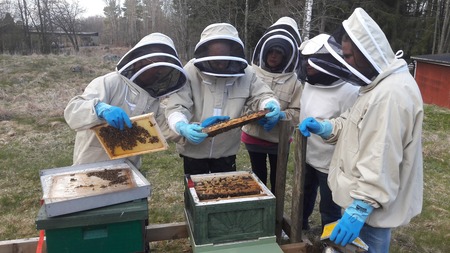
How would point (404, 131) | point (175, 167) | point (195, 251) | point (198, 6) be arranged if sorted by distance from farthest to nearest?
point (198, 6) < point (175, 167) < point (195, 251) < point (404, 131)

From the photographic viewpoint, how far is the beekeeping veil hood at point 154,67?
2.62 metres

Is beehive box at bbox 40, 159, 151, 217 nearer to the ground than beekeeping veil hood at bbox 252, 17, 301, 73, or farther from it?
nearer to the ground

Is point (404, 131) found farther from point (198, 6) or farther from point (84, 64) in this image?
point (198, 6)

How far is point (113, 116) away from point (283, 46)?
1.59 meters

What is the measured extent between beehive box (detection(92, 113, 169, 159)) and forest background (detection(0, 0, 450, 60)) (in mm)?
11232

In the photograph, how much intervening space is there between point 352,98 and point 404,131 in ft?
3.09

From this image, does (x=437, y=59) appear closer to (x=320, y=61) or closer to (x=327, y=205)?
(x=327, y=205)

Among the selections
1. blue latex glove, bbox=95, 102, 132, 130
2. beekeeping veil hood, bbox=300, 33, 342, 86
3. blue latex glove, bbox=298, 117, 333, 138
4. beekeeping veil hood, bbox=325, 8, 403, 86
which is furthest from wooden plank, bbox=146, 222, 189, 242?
beekeeping veil hood, bbox=325, 8, 403, 86

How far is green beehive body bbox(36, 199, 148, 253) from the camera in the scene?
6.73 ft

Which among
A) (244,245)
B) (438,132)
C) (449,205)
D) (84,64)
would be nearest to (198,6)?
(84,64)

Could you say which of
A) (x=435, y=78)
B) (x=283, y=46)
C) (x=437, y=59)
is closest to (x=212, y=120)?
(x=283, y=46)

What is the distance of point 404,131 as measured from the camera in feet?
6.13

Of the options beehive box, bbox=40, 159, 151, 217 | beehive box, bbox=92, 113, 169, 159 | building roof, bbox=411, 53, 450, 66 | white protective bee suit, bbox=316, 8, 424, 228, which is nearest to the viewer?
white protective bee suit, bbox=316, 8, 424, 228

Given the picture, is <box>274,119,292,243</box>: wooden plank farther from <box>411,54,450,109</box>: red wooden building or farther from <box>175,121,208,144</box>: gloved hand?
<box>411,54,450,109</box>: red wooden building
